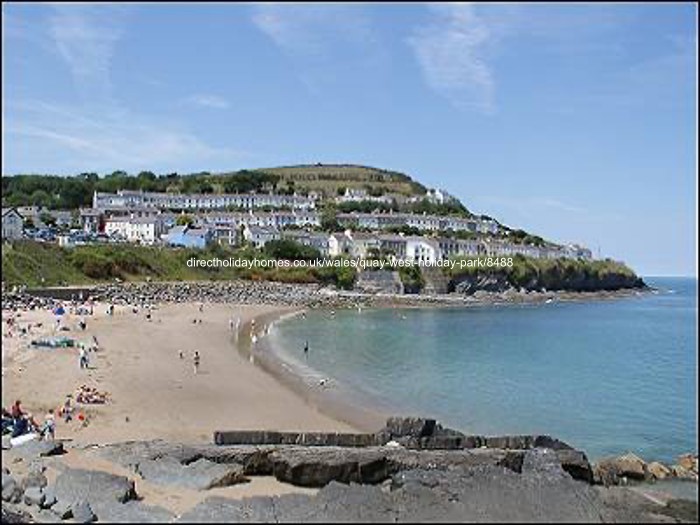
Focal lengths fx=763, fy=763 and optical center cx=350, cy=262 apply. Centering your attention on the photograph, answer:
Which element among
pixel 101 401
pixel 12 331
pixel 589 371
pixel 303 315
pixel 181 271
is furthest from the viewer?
pixel 181 271

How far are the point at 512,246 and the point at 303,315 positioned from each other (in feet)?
199

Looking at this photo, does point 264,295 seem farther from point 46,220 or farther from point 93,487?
point 93,487

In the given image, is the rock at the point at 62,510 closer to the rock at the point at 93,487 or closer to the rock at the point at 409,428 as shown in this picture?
the rock at the point at 93,487

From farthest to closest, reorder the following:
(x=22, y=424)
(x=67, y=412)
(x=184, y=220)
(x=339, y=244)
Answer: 1. (x=339, y=244)
2. (x=184, y=220)
3. (x=67, y=412)
4. (x=22, y=424)

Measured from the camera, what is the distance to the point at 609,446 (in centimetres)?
1827

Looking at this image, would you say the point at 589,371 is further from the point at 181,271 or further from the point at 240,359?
the point at 181,271

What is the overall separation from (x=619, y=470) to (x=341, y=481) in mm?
5328

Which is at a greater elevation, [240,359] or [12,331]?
[12,331]

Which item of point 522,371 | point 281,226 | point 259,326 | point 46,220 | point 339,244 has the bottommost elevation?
point 522,371

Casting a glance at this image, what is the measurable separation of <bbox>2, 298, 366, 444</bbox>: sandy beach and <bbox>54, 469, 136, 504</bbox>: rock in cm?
282

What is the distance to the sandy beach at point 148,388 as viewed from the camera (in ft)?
52.4

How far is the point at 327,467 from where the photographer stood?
12.2m

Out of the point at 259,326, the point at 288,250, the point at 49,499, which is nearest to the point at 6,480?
the point at 49,499

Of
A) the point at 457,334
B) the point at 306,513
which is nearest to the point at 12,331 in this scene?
the point at 306,513
